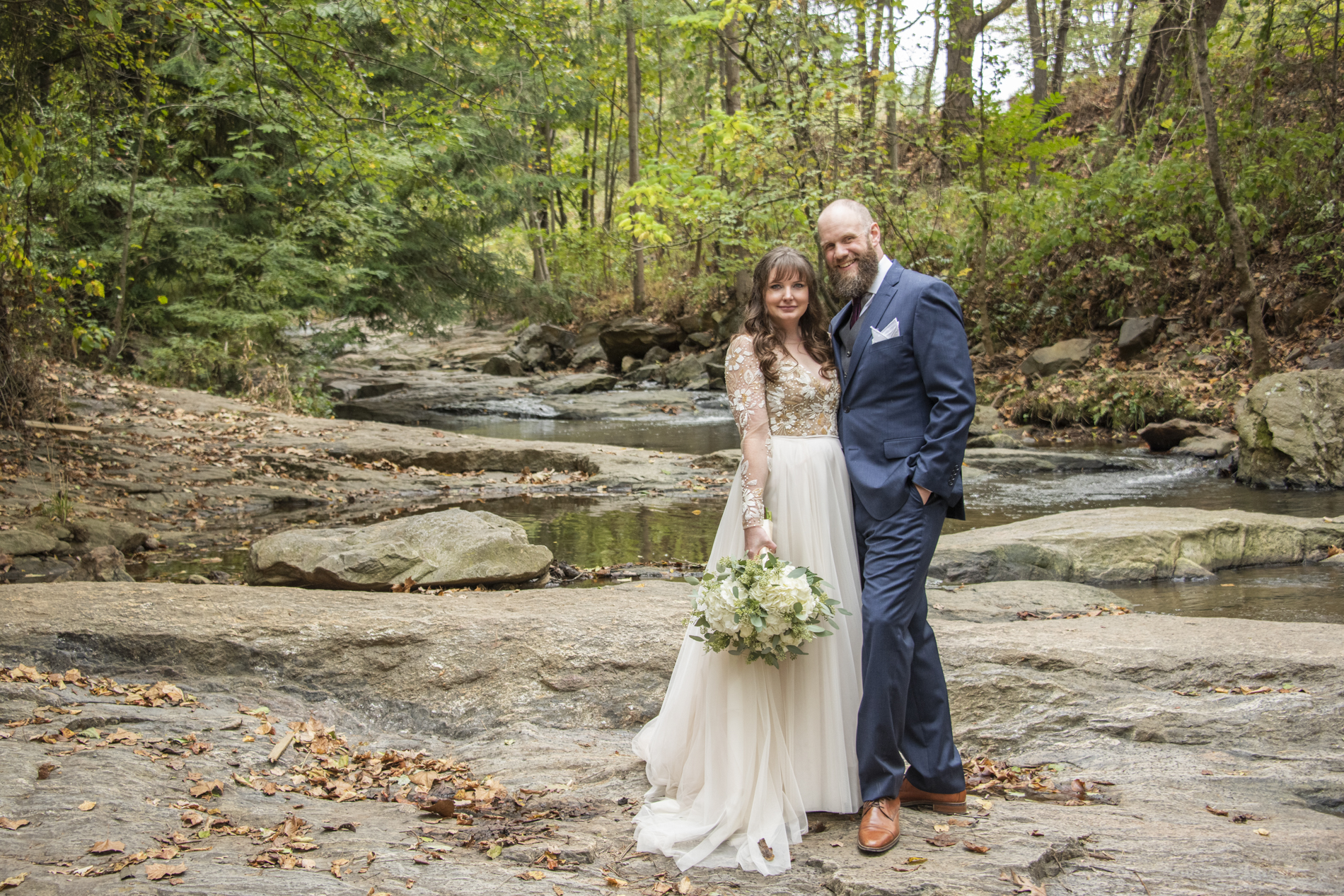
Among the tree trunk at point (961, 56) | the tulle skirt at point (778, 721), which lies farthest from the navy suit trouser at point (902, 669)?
the tree trunk at point (961, 56)

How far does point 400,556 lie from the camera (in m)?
6.57

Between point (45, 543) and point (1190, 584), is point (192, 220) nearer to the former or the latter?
point (45, 543)

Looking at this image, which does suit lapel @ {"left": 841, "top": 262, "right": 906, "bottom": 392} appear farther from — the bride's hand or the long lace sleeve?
the bride's hand

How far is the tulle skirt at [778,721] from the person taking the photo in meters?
3.24

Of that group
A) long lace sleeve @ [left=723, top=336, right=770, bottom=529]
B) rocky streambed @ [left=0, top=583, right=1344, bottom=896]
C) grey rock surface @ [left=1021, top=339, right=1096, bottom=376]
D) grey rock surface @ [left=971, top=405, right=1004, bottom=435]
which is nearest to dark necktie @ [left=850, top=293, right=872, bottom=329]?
long lace sleeve @ [left=723, top=336, right=770, bottom=529]

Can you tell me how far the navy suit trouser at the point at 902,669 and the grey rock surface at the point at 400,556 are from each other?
386 cm

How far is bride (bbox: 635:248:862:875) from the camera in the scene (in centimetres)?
328

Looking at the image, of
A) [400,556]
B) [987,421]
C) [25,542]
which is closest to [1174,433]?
[987,421]

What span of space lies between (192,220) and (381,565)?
12.3 metres

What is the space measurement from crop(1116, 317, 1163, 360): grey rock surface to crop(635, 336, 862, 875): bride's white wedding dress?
14342mm

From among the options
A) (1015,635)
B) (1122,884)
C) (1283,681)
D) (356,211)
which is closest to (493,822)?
(1122,884)

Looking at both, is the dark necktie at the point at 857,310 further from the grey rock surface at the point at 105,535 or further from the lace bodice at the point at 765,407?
the grey rock surface at the point at 105,535

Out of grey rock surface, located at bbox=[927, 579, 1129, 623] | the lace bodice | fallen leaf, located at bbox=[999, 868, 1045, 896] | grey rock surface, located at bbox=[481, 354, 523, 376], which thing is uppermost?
the lace bodice

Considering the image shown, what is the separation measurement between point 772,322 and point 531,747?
204 cm
